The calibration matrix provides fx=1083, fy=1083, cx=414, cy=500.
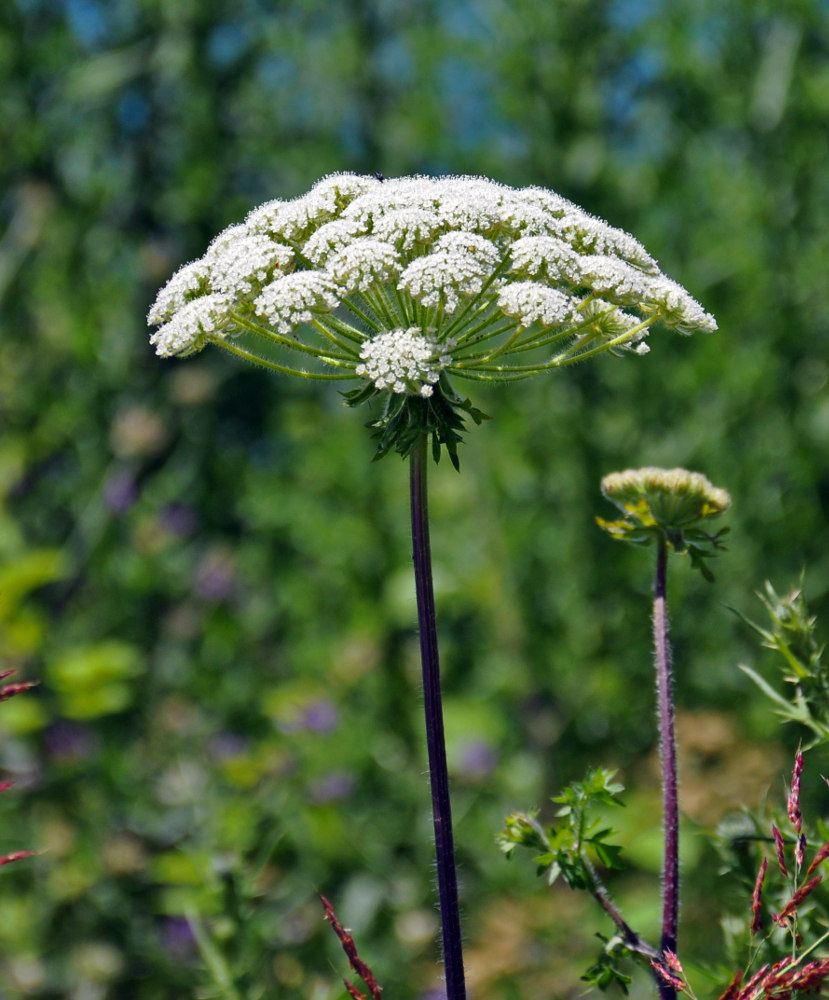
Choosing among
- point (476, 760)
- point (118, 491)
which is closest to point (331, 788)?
point (476, 760)

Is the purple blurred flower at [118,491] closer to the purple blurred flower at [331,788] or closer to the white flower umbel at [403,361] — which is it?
the purple blurred flower at [331,788]

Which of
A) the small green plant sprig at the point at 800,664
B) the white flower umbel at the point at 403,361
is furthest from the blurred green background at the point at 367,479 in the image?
the white flower umbel at the point at 403,361

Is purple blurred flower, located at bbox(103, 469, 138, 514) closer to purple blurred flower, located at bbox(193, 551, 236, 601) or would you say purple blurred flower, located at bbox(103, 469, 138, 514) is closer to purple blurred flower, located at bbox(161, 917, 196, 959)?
purple blurred flower, located at bbox(193, 551, 236, 601)

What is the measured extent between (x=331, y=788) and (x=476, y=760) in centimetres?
89

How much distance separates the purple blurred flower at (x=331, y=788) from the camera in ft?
16.8

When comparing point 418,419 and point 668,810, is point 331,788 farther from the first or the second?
point 418,419

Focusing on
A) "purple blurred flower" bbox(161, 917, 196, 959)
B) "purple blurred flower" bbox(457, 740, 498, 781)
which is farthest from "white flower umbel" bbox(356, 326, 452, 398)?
"purple blurred flower" bbox(457, 740, 498, 781)

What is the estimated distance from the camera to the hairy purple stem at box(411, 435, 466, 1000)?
1.29 m

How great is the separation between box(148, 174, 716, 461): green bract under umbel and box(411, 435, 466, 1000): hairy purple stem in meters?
0.19

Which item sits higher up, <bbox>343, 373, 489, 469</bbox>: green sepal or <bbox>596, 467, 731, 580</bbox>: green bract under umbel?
<bbox>343, 373, 489, 469</bbox>: green sepal

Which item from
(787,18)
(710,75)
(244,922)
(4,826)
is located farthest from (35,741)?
(787,18)

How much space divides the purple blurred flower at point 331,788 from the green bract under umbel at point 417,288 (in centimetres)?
375

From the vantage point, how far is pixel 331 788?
5188mm

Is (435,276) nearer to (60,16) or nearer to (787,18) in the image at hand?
(787,18)
